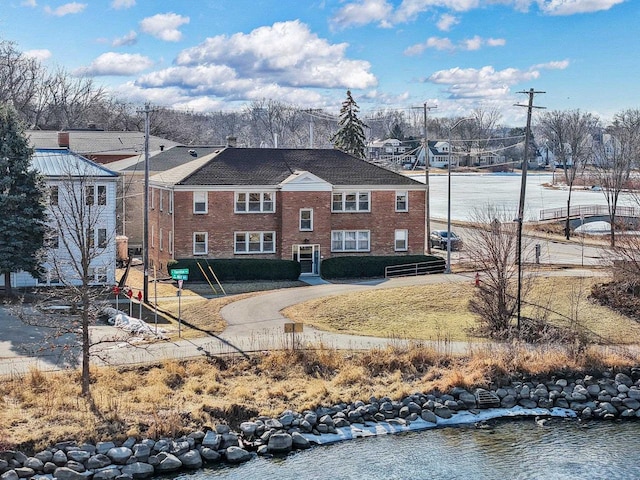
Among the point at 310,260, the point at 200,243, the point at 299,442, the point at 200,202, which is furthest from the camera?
the point at 310,260

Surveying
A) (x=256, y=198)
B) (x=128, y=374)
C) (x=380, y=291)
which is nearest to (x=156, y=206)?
(x=256, y=198)

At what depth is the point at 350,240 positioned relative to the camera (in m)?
47.3

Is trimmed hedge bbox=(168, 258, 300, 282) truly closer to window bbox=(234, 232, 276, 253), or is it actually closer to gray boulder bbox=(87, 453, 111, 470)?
window bbox=(234, 232, 276, 253)

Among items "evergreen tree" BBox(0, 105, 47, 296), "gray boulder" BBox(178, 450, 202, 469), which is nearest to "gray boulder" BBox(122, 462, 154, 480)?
"gray boulder" BBox(178, 450, 202, 469)

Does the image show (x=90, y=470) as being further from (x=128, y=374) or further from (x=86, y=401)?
(x=128, y=374)

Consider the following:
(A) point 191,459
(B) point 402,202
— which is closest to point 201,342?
(A) point 191,459

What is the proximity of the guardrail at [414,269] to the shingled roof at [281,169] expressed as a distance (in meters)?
4.83

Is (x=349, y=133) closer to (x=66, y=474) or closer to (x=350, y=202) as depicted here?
(x=350, y=202)

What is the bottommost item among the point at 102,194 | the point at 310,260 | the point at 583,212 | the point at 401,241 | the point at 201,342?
the point at 201,342

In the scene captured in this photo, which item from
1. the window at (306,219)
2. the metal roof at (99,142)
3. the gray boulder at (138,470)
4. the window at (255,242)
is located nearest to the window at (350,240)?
the window at (306,219)

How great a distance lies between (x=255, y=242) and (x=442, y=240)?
16965 mm

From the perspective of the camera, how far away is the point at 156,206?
4816 centimetres

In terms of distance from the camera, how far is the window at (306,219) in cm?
4591

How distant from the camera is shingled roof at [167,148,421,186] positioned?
45.5 m
